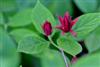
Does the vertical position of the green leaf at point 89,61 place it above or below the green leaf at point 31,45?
below

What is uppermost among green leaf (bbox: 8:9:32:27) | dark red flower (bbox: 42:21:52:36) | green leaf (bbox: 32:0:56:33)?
green leaf (bbox: 32:0:56:33)

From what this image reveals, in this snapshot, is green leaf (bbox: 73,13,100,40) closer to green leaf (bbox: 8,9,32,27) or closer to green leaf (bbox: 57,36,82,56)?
green leaf (bbox: 57,36,82,56)

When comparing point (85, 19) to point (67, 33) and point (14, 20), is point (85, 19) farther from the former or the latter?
point (14, 20)

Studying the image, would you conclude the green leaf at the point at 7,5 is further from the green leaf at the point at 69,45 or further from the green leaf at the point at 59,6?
the green leaf at the point at 69,45

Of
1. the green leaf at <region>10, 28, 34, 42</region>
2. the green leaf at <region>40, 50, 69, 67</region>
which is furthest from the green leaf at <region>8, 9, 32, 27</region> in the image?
the green leaf at <region>40, 50, 69, 67</region>

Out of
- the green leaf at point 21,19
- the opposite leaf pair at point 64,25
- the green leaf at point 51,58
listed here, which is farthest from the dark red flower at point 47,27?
the green leaf at point 21,19

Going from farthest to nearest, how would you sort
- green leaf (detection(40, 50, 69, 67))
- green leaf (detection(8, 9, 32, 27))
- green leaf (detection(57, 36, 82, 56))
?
green leaf (detection(8, 9, 32, 27)), green leaf (detection(40, 50, 69, 67)), green leaf (detection(57, 36, 82, 56))

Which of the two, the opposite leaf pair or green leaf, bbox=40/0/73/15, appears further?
green leaf, bbox=40/0/73/15
